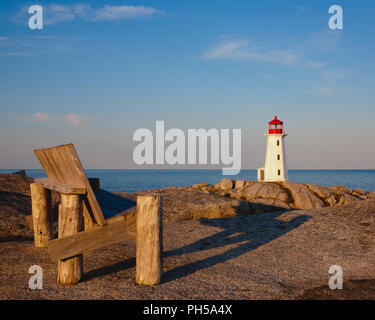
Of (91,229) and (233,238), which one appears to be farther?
(233,238)

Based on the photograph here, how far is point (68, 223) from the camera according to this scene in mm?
5434

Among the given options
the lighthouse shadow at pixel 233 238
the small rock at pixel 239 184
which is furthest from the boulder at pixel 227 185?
the lighthouse shadow at pixel 233 238

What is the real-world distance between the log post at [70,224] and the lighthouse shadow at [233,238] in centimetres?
156

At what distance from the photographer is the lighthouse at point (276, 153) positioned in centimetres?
3550

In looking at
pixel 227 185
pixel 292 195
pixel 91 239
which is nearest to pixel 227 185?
pixel 227 185

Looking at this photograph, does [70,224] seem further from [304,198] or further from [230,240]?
[304,198]

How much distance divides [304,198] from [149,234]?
778 inches

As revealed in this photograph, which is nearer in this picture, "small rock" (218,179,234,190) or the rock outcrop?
the rock outcrop

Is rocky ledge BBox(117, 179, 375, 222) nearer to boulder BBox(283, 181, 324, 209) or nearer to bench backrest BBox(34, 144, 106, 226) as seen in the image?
boulder BBox(283, 181, 324, 209)

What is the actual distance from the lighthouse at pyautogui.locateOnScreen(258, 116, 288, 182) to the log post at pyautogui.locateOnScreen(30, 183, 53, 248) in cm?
2989

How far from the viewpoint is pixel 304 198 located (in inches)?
912

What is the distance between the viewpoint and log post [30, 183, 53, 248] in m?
8.09

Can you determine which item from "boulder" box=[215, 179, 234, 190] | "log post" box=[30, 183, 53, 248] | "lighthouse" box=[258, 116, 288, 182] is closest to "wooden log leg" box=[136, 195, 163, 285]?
"log post" box=[30, 183, 53, 248]

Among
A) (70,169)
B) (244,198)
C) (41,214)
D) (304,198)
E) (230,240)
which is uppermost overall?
(70,169)
